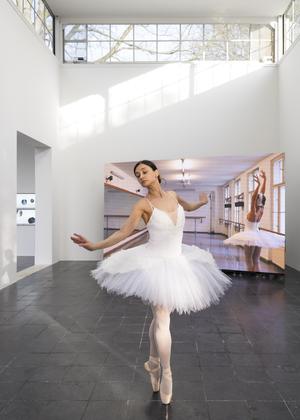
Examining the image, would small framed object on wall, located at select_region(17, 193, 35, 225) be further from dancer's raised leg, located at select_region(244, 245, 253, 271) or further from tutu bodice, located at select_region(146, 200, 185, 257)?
tutu bodice, located at select_region(146, 200, 185, 257)

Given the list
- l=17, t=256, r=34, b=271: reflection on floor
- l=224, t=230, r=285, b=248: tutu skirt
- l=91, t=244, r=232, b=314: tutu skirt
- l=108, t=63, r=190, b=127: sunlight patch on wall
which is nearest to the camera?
l=91, t=244, r=232, b=314: tutu skirt

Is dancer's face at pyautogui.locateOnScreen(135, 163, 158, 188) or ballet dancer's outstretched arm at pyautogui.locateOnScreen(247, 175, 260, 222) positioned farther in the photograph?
ballet dancer's outstretched arm at pyautogui.locateOnScreen(247, 175, 260, 222)

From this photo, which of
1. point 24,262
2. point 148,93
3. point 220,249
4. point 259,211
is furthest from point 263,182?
point 24,262

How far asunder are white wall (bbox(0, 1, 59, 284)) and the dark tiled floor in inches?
54.0

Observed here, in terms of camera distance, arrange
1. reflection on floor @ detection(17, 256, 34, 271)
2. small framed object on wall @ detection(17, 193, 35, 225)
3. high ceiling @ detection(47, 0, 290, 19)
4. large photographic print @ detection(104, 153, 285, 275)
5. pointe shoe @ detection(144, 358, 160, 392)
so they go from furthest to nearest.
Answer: small framed object on wall @ detection(17, 193, 35, 225) → high ceiling @ detection(47, 0, 290, 19) → reflection on floor @ detection(17, 256, 34, 271) → large photographic print @ detection(104, 153, 285, 275) → pointe shoe @ detection(144, 358, 160, 392)

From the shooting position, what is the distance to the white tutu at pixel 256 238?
680 cm

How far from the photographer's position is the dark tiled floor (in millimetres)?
2428

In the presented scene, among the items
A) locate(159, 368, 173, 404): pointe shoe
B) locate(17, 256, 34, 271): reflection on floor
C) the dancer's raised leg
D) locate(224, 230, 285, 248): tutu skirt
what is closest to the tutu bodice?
locate(159, 368, 173, 404): pointe shoe

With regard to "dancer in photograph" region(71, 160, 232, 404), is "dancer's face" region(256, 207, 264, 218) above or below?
above

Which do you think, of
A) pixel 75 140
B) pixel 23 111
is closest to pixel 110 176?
pixel 75 140

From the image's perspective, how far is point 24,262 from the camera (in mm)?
9039

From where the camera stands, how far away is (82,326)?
420 cm

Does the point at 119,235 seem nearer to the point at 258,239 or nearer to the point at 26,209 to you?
the point at 258,239

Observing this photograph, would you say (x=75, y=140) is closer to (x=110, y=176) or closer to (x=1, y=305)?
(x=110, y=176)
